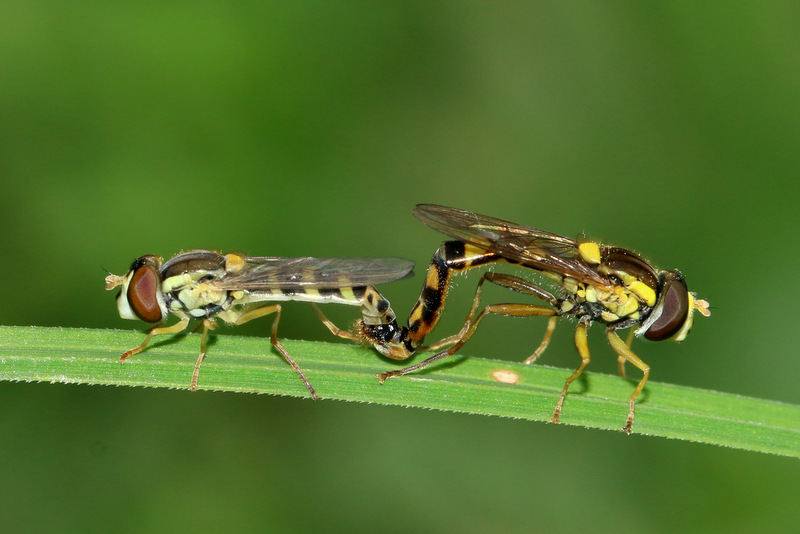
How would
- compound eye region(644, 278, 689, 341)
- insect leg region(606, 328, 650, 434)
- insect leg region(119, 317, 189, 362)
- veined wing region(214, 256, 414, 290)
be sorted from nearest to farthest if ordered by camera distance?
insect leg region(119, 317, 189, 362), insect leg region(606, 328, 650, 434), veined wing region(214, 256, 414, 290), compound eye region(644, 278, 689, 341)

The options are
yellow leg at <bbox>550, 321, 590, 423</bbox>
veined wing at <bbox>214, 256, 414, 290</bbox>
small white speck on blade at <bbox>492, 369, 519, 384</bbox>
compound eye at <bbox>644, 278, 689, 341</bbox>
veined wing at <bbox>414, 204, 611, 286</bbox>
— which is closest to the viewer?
yellow leg at <bbox>550, 321, 590, 423</bbox>

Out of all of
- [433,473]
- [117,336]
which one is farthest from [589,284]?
[117,336]

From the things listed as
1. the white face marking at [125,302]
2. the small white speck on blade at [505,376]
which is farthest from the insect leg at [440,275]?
the white face marking at [125,302]

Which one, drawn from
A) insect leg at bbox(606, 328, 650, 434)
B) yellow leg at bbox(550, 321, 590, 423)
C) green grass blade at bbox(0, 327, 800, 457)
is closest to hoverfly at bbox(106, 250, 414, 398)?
green grass blade at bbox(0, 327, 800, 457)

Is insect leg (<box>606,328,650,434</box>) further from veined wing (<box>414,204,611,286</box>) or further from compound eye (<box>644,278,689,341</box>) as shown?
veined wing (<box>414,204,611,286</box>)

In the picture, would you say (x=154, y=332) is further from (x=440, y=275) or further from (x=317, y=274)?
(x=440, y=275)

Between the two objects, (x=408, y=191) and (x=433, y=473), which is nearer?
(x=433, y=473)

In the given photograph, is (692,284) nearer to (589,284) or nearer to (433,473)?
(589,284)
